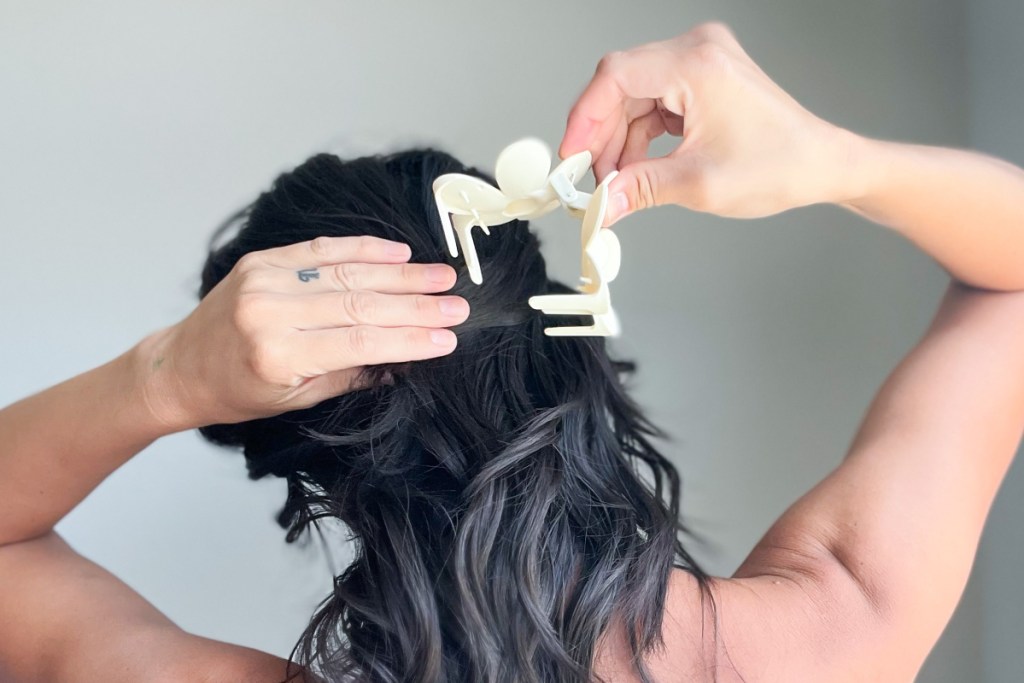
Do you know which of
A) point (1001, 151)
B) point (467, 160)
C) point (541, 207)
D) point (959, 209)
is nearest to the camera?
point (541, 207)

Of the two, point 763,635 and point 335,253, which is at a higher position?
point 335,253

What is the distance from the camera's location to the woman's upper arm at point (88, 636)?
69 centimetres


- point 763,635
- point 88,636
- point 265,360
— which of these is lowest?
point 763,635

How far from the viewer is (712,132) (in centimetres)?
67

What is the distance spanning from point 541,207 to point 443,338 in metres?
0.13

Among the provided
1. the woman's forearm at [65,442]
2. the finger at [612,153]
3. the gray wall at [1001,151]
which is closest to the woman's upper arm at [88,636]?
the woman's forearm at [65,442]

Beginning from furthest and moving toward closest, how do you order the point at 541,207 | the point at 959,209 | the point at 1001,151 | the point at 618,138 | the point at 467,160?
the point at 467,160, the point at 1001,151, the point at 959,209, the point at 618,138, the point at 541,207

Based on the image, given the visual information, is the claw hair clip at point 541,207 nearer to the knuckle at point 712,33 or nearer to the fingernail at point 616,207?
the fingernail at point 616,207

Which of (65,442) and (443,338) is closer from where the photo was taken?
(443,338)

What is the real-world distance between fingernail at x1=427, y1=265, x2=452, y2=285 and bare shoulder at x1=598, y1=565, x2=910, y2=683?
1.08ft

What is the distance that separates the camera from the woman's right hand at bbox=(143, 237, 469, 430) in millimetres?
633

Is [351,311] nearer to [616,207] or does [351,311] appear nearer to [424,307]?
[424,307]

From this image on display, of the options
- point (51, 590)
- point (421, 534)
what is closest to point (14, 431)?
point (51, 590)

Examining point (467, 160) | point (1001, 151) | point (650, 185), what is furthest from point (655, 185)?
point (1001, 151)
